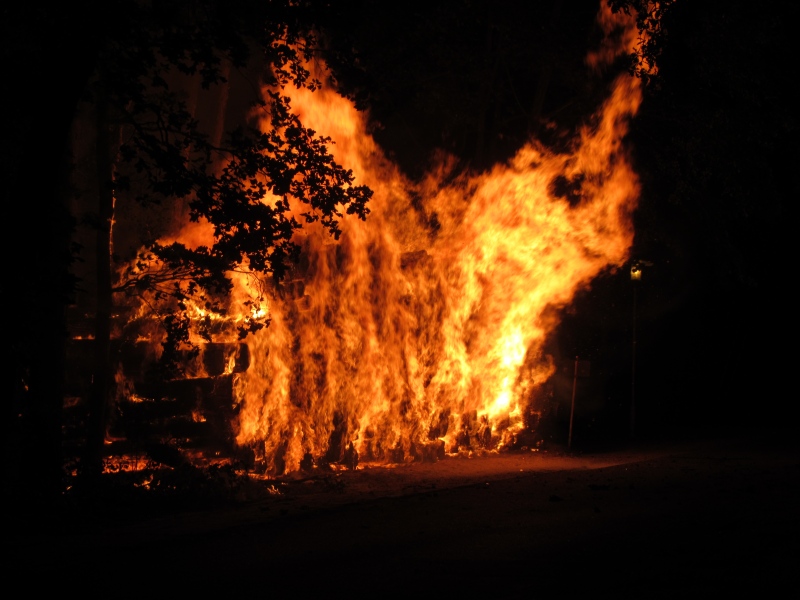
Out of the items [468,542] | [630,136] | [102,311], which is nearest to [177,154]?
[102,311]

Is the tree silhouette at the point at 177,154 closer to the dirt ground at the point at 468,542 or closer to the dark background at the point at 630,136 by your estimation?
the dark background at the point at 630,136

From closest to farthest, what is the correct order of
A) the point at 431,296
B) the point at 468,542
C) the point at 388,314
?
1. the point at 468,542
2. the point at 388,314
3. the point at 431,296

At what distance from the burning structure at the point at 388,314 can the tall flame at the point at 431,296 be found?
3 cm

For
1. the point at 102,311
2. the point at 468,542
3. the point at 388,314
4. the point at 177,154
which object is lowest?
the point at 468,542

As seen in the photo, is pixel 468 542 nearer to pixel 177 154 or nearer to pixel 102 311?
pixel 177 154

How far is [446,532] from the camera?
304 inches

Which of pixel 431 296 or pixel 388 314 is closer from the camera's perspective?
pixel 388 314

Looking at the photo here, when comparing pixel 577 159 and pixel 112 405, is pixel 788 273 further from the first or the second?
Result: pixel 112 405

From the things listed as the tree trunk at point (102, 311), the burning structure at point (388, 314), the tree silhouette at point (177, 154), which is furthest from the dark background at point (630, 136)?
the tree trunk at point (102, 311)

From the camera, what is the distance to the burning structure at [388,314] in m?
14.8

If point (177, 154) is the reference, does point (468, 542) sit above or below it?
below

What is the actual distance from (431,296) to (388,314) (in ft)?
3.71

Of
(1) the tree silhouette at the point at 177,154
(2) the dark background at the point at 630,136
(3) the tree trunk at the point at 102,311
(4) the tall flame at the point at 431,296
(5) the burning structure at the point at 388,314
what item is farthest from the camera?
(4) the tall flame at the point at 431,296

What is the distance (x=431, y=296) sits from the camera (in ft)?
54.0
